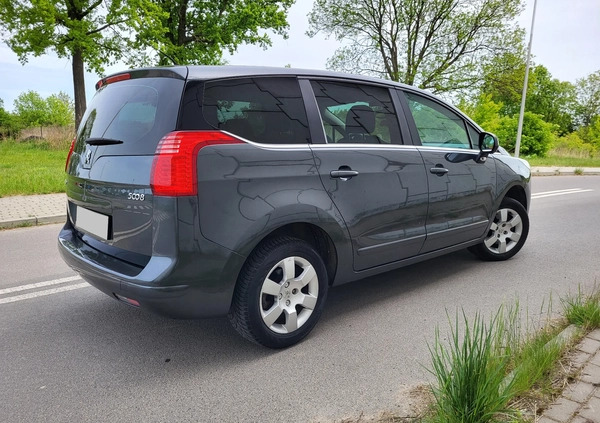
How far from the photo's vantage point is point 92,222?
9.96 ft

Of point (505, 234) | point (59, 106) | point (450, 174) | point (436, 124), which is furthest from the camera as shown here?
point (59, 106)

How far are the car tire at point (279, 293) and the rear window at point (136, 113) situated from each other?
2.99 ft

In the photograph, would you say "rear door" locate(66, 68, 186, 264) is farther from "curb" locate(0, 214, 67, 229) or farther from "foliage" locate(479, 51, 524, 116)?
"foliage" locate(479, 51, 524, 116)

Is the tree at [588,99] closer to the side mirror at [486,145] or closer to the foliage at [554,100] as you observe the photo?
the foliage at [554,100]

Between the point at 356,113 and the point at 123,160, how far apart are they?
5.57 feet

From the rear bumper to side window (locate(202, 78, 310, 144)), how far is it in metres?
0.73

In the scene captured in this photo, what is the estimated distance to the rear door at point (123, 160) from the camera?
2.61 m

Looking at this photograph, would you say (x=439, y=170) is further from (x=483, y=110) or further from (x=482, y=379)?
(x=483, y=110)

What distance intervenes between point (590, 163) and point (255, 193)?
27444 mm

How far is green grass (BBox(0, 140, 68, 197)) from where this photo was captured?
29.9ft

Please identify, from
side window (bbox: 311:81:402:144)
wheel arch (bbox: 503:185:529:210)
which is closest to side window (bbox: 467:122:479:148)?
wheel arch (bbox: 503:185:529:210)

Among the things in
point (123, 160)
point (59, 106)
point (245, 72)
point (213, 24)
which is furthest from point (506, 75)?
point (59, 106)

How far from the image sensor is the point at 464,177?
13.7ft

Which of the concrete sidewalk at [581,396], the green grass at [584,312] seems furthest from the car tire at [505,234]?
the concrete sidewalk at [581,396]
